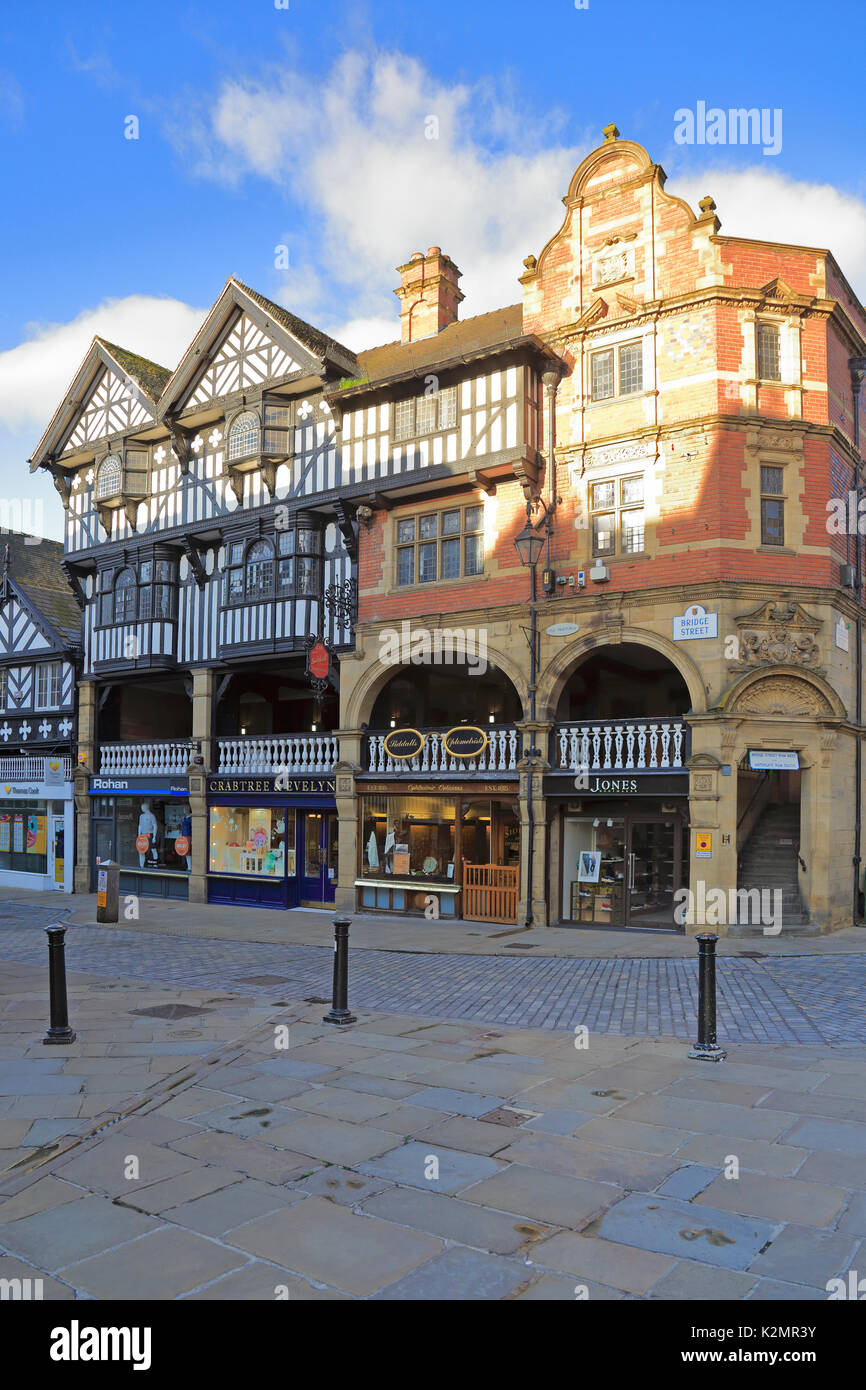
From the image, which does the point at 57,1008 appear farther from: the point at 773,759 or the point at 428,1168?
the point at 773,759

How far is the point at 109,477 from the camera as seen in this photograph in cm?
2511

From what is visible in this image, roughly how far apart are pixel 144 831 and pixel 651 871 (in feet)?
42.9

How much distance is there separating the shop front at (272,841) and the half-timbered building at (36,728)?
5476 mm

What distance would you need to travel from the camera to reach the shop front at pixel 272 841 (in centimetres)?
2108

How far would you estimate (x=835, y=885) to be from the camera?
1658 cm

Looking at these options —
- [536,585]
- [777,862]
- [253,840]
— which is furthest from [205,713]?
[777,862]

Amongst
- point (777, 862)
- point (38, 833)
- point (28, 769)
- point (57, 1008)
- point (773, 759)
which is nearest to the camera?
point (57, 1008)

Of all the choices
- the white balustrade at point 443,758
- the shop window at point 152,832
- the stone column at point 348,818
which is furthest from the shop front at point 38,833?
the white balustrade at point 443,758

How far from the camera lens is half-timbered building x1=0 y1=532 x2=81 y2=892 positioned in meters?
26.2

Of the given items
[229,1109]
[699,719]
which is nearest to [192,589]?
[699,719]

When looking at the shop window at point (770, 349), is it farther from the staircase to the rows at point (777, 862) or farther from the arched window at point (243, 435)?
the arched window at point (243, 435)

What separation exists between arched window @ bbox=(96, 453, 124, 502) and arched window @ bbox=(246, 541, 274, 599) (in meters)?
4.90
